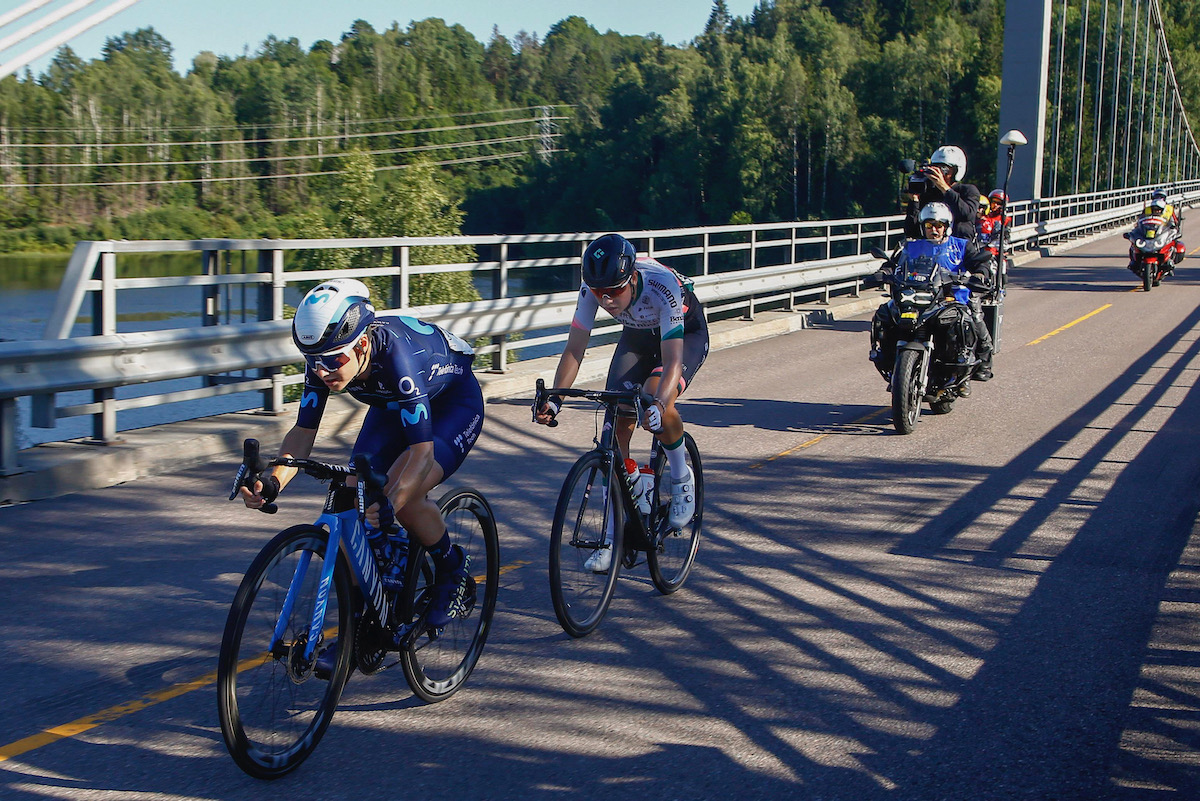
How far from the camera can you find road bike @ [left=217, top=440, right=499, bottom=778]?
3.82m

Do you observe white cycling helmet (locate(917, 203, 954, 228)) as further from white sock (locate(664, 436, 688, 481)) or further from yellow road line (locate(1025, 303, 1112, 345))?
yellow road line (locate(1025, 303, 1112, 345))

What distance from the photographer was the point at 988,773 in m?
4.09

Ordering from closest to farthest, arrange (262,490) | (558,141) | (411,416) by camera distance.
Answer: (262,490)
(411,416)
(558,141)

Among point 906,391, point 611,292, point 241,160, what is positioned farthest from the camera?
point 241,160

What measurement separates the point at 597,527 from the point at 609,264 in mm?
1191

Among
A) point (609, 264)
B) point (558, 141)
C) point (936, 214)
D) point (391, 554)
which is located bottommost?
point (391, 554)

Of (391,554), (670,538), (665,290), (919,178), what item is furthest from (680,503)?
(919,178)

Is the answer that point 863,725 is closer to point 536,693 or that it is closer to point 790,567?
point 536,693

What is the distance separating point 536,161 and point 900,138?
1328 inches

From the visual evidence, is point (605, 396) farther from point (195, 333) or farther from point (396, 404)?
point (195, 333)

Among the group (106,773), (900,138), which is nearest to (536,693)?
(106,773)

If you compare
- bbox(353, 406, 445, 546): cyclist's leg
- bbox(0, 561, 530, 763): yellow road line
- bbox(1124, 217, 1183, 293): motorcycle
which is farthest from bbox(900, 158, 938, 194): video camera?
bbox(1124, 217, 1183, 293): motorcycle

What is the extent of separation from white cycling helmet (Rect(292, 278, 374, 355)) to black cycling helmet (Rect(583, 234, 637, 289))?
1.58m

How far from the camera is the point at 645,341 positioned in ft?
20.6
